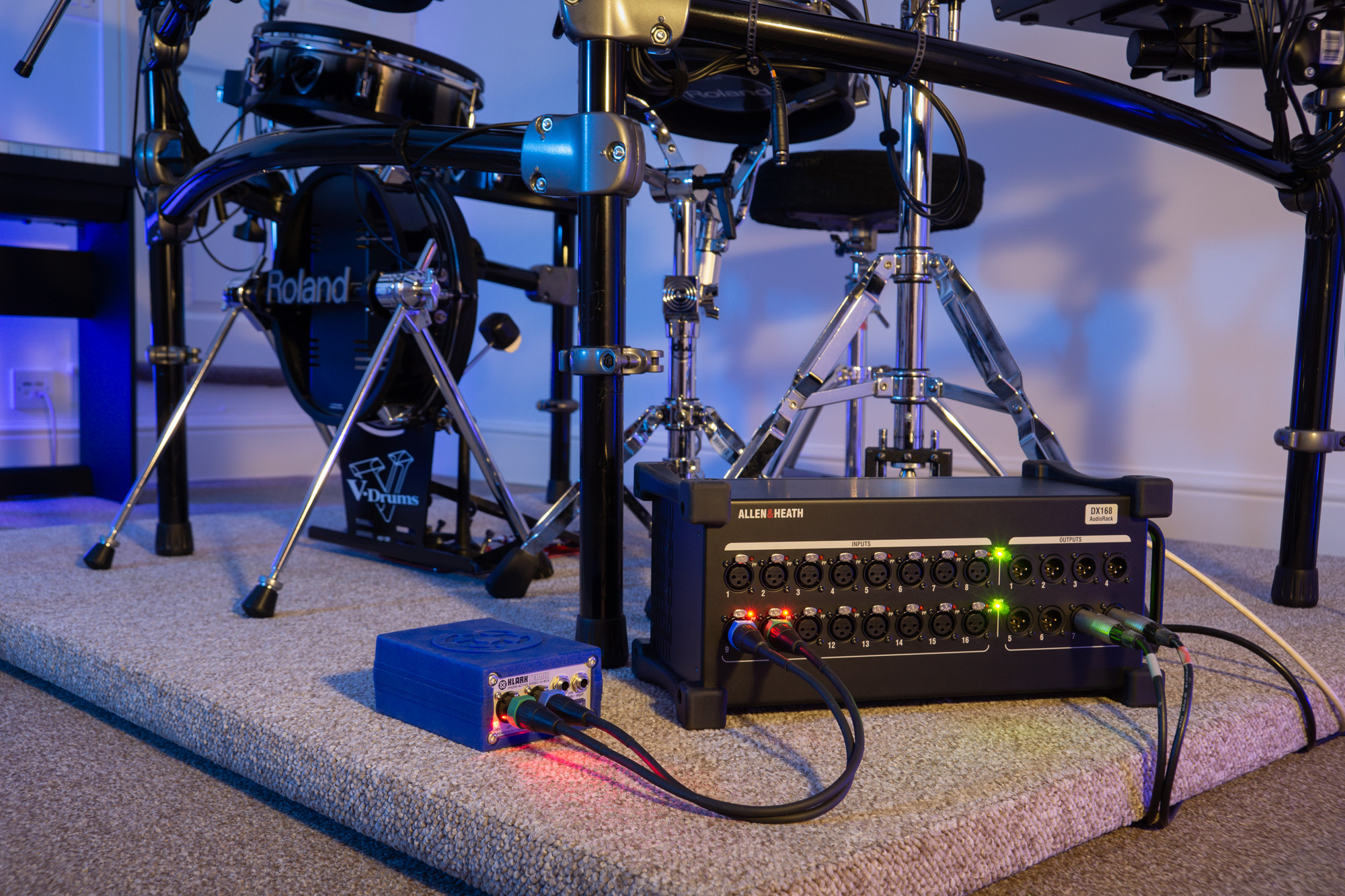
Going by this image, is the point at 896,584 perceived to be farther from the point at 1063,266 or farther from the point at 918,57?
the point at 1063,266

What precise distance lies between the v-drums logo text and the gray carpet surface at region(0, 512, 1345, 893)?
0.37 meters

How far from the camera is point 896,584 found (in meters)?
0.79

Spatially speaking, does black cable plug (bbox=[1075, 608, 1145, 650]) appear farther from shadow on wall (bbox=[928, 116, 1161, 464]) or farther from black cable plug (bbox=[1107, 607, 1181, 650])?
shadow on wall (bbox=[928, 116, 1161, 464])

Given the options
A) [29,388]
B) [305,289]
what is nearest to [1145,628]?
[305,289]

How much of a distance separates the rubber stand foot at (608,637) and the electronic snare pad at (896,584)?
9 centimetres

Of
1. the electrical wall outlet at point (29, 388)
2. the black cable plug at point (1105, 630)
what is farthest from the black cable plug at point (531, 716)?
the electrical wall outlet at point (29, 388)

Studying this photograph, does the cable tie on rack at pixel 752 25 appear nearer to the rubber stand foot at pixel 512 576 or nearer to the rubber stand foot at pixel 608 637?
the rubber stand foot at pixel 608 637

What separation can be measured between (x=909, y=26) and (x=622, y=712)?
1023mm

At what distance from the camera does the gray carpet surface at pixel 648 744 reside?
0.58 m

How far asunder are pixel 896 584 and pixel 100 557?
3.86 feet

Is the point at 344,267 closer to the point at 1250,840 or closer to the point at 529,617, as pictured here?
the point at 529,617

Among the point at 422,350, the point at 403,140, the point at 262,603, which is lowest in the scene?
the point at 262,603

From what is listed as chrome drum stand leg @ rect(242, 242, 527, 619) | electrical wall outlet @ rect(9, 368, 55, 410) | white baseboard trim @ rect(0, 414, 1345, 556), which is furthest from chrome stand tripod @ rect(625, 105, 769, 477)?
electrical wall outlet @ rect(9, 368, 55, 410)

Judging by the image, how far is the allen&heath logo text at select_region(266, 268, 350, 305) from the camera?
1521 millimetres
